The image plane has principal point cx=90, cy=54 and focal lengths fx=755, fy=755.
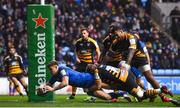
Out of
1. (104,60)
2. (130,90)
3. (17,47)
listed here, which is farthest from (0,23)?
(130,90)

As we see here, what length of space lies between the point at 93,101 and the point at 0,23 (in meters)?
14.4

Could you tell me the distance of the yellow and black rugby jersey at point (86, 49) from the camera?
76.4ft

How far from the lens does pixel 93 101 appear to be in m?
20.0

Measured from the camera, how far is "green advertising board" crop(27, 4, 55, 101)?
19422 mm

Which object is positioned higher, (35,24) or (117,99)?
(35,24)

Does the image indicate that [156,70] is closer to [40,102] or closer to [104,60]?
[104,60]

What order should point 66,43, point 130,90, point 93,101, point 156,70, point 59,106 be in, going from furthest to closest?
1. point 66,43
2. point 156,70
3. point 93,101
4. point 130,90
5. point 59,106

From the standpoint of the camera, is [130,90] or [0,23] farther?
[0,23]

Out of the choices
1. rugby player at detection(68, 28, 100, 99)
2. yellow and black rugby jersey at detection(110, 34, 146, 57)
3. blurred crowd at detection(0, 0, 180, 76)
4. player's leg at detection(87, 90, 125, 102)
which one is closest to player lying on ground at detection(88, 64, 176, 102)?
player's leg at detection(87, 90, 125, 102)

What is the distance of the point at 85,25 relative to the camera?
1355 inches

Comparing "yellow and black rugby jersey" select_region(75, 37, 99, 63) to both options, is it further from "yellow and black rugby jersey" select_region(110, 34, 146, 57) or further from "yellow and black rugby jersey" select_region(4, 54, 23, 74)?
"yellow and black rugby jersey" select_region(110, 34, 146, 57)

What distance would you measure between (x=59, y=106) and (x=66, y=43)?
1578 centimetres

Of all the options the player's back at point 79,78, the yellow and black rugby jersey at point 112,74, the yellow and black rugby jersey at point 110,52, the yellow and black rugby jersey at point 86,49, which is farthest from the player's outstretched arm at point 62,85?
the yellow and black rugby jersey at point 86,49

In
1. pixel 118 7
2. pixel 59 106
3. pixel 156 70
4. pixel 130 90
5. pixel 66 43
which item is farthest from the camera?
pixel 118 7
